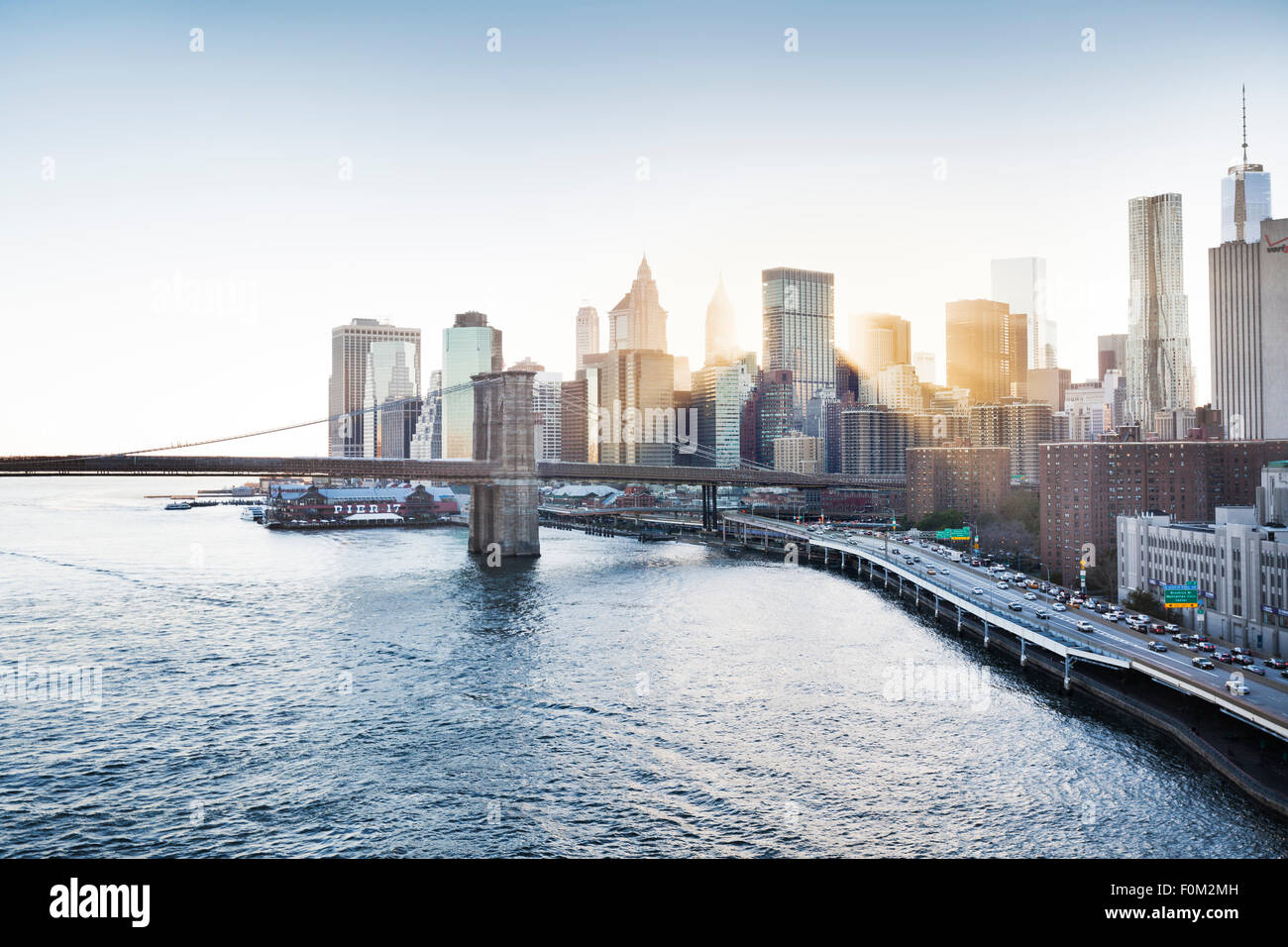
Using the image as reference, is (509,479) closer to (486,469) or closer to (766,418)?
(486,469)

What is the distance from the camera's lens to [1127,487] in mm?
46625

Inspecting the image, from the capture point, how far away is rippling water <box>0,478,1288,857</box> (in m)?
14.9

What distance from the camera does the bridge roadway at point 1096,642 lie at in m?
20.2

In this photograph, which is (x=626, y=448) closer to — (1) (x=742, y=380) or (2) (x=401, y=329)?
(1) (x=742, y=380)

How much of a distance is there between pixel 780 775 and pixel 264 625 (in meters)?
22.0

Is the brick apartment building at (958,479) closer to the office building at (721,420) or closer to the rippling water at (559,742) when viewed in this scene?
the rippling water at (559,742)

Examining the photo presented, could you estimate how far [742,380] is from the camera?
18725cm

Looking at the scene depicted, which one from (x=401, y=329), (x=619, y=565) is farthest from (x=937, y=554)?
(x=401, y=329)

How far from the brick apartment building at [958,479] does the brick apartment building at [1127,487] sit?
24729 mm

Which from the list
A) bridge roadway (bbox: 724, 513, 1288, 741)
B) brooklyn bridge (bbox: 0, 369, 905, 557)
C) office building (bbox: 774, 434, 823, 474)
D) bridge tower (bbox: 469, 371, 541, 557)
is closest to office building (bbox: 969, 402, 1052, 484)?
office building (bbox: 774, 434, 823, 474)

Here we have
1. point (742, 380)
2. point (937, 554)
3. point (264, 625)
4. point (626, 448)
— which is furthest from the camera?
point (742, 380)

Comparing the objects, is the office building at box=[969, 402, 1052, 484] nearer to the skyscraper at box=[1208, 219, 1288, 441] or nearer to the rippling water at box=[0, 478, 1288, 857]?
the skyscraper at box=[1208, 219, 1288, 441]

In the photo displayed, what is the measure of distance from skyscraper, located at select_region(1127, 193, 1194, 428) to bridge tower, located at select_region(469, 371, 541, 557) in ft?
388

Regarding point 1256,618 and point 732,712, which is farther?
point 1256,618
